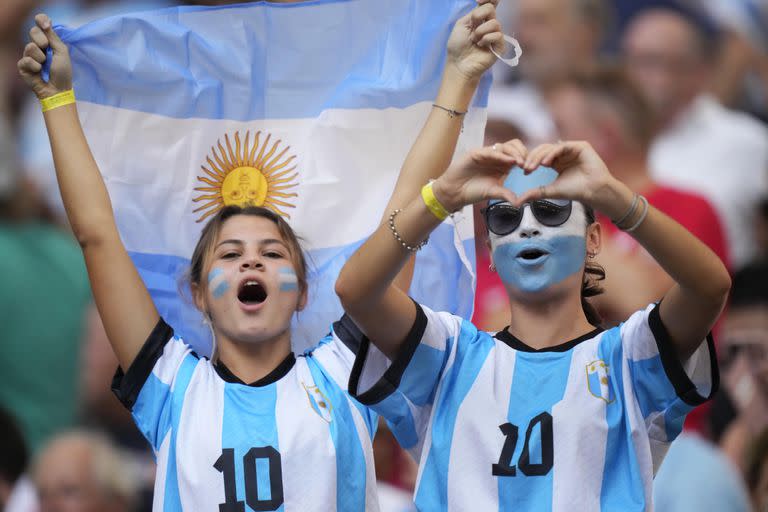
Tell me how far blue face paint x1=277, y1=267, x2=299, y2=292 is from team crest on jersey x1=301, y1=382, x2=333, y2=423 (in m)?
0.32

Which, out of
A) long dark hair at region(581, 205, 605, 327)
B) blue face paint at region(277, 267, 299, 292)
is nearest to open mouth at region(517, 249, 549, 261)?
long dark hair at region(581, 205, 605, 327)

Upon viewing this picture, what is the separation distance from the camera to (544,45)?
8742mm

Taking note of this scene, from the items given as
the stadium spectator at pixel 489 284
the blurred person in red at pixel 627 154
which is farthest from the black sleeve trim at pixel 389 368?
the blurred person in red at pixel 627 154

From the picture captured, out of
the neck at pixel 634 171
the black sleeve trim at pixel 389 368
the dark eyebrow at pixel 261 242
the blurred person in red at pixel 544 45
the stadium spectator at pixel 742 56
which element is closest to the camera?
the black sleeve trim at pixel 389 368

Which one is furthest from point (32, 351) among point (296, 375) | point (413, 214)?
point (413, 214)

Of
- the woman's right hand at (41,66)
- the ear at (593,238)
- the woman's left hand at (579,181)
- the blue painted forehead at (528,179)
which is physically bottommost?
the ear at (593,238)

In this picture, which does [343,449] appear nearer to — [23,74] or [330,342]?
[330,342]

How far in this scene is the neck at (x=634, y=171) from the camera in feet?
23.2

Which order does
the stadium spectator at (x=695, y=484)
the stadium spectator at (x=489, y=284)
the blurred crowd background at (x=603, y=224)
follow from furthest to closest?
the blurred crowd background at (x=603, y=224)
the stadium spectator at (x=489, y=284)
the stadium spectator at (x=695, y=484)

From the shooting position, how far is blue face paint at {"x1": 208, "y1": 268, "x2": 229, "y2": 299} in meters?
5.03

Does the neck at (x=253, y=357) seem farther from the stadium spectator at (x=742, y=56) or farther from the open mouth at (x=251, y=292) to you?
the stadium spectator at (x=742, y=56)

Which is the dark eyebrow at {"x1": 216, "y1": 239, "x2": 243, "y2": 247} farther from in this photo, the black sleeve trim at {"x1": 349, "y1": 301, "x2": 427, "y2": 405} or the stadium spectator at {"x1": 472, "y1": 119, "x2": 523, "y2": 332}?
the stadium spectator at {"x1": 472, "y1": 119, "x2": 523, "y2": 332}

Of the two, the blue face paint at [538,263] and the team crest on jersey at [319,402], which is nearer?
the blue face paint at [538,263]

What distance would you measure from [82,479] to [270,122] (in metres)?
2.18
